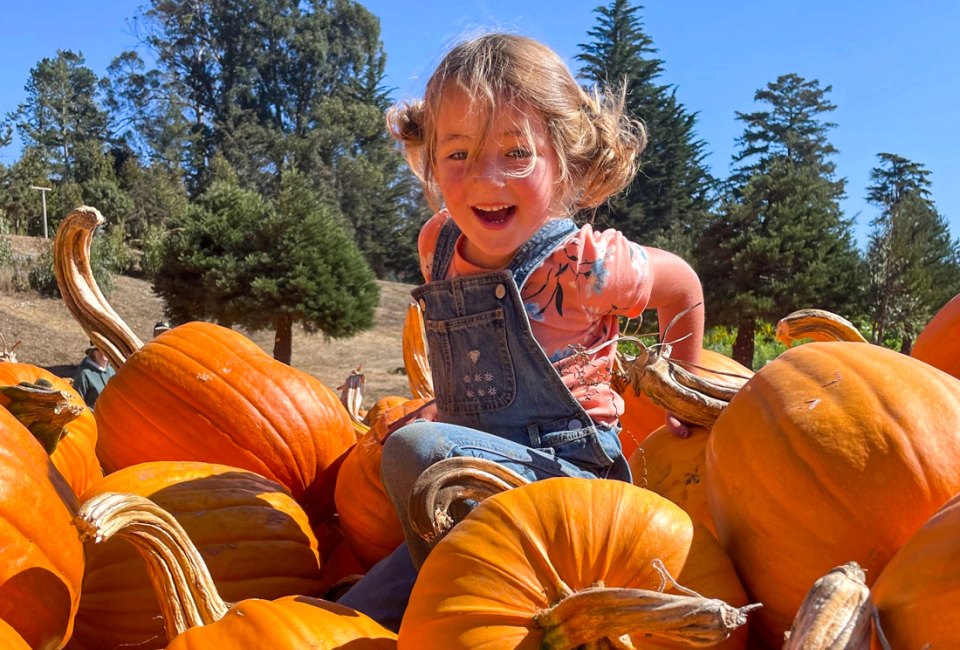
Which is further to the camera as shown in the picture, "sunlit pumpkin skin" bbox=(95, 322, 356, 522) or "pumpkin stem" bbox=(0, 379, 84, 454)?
"sunlit pumpkin skin" bbox=(95, 322, 356, 522)

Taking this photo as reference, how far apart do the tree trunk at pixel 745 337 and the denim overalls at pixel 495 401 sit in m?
17.8

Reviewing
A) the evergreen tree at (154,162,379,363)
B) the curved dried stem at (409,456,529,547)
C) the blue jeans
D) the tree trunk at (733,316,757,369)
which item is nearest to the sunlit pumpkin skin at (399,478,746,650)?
the curved dried stem at (409,456,529,547)

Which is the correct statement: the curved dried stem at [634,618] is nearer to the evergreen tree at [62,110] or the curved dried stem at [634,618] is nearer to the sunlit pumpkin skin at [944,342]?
the sunlit pumpkin skin at [944,342]

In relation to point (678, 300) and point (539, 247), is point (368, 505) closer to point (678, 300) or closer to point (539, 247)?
point (539, 247)

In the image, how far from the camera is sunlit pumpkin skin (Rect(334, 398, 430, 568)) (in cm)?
198

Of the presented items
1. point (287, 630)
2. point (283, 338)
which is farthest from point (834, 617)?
point (283, 338)

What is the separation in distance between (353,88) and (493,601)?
51.6m

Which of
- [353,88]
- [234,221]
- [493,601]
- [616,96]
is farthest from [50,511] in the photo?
[353,88]

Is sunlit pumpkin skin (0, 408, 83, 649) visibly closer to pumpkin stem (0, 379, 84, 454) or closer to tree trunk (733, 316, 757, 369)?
pumpkin stem (0, 379, 84, 454)

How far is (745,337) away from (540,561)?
19444 millimetres

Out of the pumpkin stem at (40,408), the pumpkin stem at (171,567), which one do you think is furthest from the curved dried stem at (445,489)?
the pumpkin stem at (40,408)

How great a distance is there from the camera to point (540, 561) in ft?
3.81

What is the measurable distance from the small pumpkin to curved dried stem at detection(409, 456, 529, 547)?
206mm

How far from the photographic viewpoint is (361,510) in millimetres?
2023
